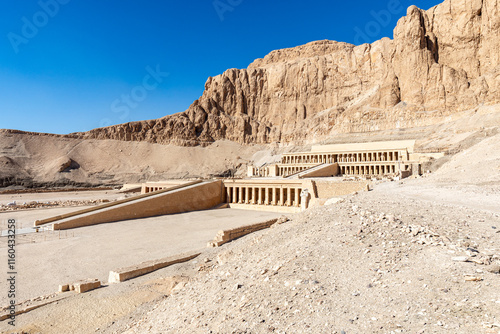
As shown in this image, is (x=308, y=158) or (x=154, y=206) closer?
(x=154, y=206)

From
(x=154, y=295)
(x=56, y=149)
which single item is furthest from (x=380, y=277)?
(x=56, y=149)

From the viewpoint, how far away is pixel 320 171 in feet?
130

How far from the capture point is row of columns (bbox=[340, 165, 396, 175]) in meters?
40.9

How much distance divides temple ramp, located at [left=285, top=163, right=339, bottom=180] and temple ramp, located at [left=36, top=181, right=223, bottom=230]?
1014 centimetres

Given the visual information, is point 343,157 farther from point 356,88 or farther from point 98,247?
point 98,247

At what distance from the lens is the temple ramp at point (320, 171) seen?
36706mm

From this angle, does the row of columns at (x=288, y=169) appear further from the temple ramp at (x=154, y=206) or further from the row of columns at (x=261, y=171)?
the temple ramp at (x=154, y=206)

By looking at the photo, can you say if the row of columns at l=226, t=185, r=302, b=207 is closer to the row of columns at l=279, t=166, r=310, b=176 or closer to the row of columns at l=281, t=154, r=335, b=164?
the row of columns at l=279, t=166, r=310, b=176

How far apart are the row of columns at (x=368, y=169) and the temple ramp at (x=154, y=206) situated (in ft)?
68.2

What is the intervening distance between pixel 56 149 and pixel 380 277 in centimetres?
7676

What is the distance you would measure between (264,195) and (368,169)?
19355 mm

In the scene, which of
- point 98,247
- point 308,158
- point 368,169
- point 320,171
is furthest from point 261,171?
point 98,247

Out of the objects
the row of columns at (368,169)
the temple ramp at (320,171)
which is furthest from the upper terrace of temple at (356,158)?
the temple ramp at (320,171)

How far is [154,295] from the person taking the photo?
8453 millimetres
